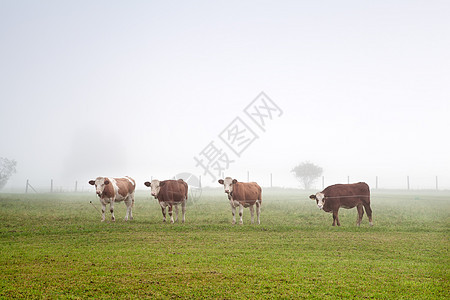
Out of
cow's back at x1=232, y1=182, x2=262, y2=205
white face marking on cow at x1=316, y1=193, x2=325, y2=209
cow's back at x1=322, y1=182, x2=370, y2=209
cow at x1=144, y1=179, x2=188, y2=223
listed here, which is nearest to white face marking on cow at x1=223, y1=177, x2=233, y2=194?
cow's back at x1=232, y1=182, x2=262, y2=205

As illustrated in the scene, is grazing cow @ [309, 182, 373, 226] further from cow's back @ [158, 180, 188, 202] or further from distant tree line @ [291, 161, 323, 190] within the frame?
distant tree line @ [291, 161, 323, 190]

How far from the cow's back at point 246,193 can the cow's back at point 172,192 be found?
315cm

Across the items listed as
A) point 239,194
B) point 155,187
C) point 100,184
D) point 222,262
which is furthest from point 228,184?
point 222,262

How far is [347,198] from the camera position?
19734 mm

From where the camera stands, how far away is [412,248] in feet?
42.9

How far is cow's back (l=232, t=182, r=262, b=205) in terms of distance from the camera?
20.3m

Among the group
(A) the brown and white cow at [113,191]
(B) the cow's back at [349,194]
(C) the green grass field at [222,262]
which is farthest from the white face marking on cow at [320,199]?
(A) the brown and white cow at [113,191]

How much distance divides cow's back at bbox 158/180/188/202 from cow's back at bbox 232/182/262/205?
3.15 m

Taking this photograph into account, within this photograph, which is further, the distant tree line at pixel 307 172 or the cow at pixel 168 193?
the distant tree line at pixel 307 172

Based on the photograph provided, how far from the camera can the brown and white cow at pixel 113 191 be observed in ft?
66.8

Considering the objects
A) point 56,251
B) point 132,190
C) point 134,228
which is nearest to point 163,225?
point 134,228

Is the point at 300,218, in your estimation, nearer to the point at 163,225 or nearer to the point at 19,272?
the point at 163,225

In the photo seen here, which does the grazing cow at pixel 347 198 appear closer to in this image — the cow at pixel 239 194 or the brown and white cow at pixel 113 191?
the cow at pixel 239 194

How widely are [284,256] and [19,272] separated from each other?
7877 millimetres
